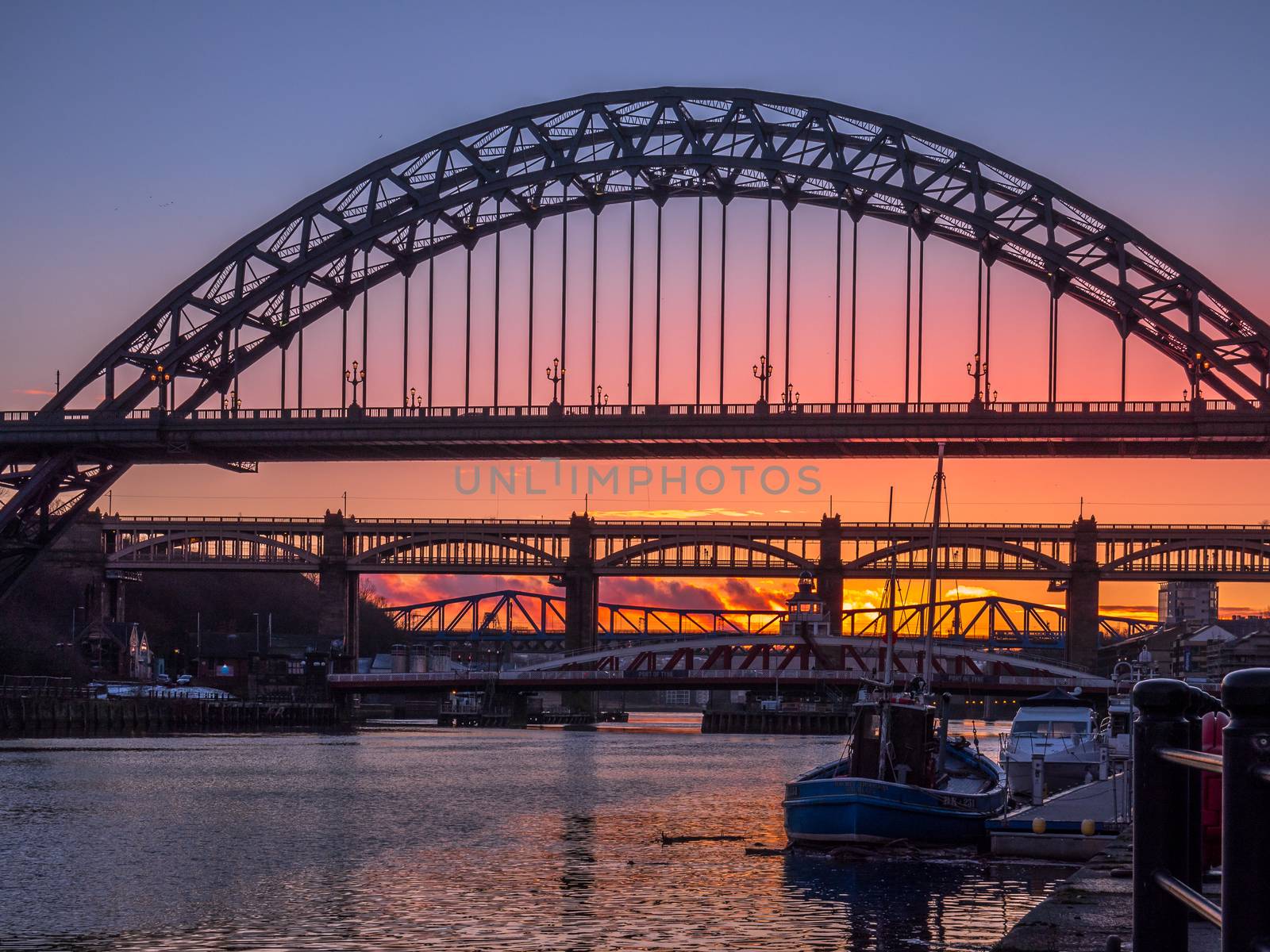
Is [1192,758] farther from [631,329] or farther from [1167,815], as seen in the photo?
[631,329]

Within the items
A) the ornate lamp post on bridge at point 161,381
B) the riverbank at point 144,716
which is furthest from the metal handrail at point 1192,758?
the riverbank at point 144,716

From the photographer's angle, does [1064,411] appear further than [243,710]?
No

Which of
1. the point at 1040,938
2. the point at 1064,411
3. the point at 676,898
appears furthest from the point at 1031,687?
the point at 1040,938

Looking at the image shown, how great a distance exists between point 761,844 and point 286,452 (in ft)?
173

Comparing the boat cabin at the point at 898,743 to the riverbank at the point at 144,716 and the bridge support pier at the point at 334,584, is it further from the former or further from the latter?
the bridge support pier at the point at 334,584

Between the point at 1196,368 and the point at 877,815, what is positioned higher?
the point at 1196,368

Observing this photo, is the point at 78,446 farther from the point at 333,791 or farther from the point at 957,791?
the point at 957,791

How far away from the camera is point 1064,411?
76625 mm

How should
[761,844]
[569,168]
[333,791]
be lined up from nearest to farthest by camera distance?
[761,844], [333,791], [569,168]

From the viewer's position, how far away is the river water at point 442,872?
23.7 meters

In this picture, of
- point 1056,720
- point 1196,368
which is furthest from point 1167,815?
point 1196,368

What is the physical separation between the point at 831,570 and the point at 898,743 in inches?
3534

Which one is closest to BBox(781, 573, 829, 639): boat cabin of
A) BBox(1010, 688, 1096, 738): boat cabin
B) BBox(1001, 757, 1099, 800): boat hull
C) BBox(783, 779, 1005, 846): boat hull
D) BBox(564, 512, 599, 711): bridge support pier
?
BBox(564, 512, 599, 711): bridge support pier

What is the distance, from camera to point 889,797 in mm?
33500
